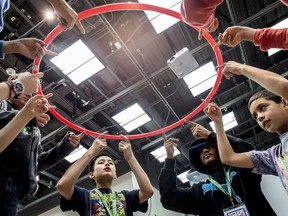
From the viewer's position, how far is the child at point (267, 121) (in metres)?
1.58

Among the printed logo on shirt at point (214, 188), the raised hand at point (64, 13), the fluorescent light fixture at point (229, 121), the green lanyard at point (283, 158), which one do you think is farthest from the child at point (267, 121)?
the fluorescent light fixture at point (229, 121)

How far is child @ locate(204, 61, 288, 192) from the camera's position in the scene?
62.1 inches

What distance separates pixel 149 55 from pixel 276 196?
3542 millimetres

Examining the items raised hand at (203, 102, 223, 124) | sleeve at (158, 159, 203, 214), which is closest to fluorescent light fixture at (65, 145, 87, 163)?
sleeve at (158, 159, 203, 214)

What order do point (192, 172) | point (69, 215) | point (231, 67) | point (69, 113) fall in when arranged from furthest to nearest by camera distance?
point (192, 172) < point (69, 215) < point (69, 113) < point (231, 67)

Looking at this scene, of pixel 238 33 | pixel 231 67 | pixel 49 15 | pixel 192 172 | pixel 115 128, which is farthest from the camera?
pixel 192 172

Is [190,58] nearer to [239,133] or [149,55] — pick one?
[149,55]

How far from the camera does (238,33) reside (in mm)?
1749

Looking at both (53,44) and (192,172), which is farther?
(192,172)

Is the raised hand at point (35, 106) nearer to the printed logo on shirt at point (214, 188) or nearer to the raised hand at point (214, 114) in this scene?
the raised hand at point (214, 114)

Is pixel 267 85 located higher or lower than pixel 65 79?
lower

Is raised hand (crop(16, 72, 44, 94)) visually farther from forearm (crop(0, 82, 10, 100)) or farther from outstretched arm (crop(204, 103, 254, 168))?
outstretched arm (crop(204, 103, 254, 168))

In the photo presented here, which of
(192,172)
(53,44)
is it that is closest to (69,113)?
(53,44)

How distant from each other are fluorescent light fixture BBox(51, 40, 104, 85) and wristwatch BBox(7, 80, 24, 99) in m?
2.77
